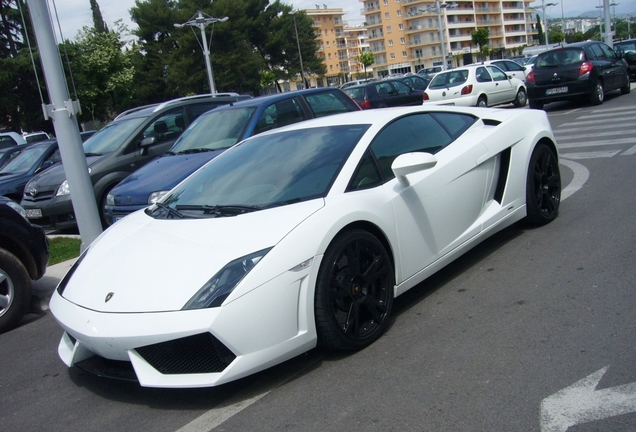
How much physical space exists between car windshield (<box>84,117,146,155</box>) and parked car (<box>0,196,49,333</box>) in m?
4.26

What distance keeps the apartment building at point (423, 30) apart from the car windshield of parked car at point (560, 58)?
282 ft

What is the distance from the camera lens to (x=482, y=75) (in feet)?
63.6

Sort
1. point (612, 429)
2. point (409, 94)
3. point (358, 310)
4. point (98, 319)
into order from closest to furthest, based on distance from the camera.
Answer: point (612, 429) < point (98, 319) < point (358, 310) < point (409, 94)

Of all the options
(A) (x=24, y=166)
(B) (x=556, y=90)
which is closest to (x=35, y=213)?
(A) (x=24, y=166)

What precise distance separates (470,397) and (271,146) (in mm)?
2476

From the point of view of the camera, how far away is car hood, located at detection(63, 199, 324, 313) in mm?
3408

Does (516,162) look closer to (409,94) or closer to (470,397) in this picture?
(470,397)

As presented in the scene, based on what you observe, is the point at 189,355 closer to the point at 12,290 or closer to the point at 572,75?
the point at 12,290

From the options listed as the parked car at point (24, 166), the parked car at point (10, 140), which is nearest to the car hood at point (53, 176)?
the parked car at point (24, 166)

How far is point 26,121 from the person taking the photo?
46062 mm

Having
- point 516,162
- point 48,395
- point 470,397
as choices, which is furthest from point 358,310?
point 516,162

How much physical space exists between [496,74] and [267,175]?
1688cm

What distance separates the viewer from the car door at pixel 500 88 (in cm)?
1936

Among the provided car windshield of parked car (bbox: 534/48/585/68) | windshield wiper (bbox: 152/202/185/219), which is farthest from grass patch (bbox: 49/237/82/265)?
car windshield of parked car (bbox: 534/48/585/68)
